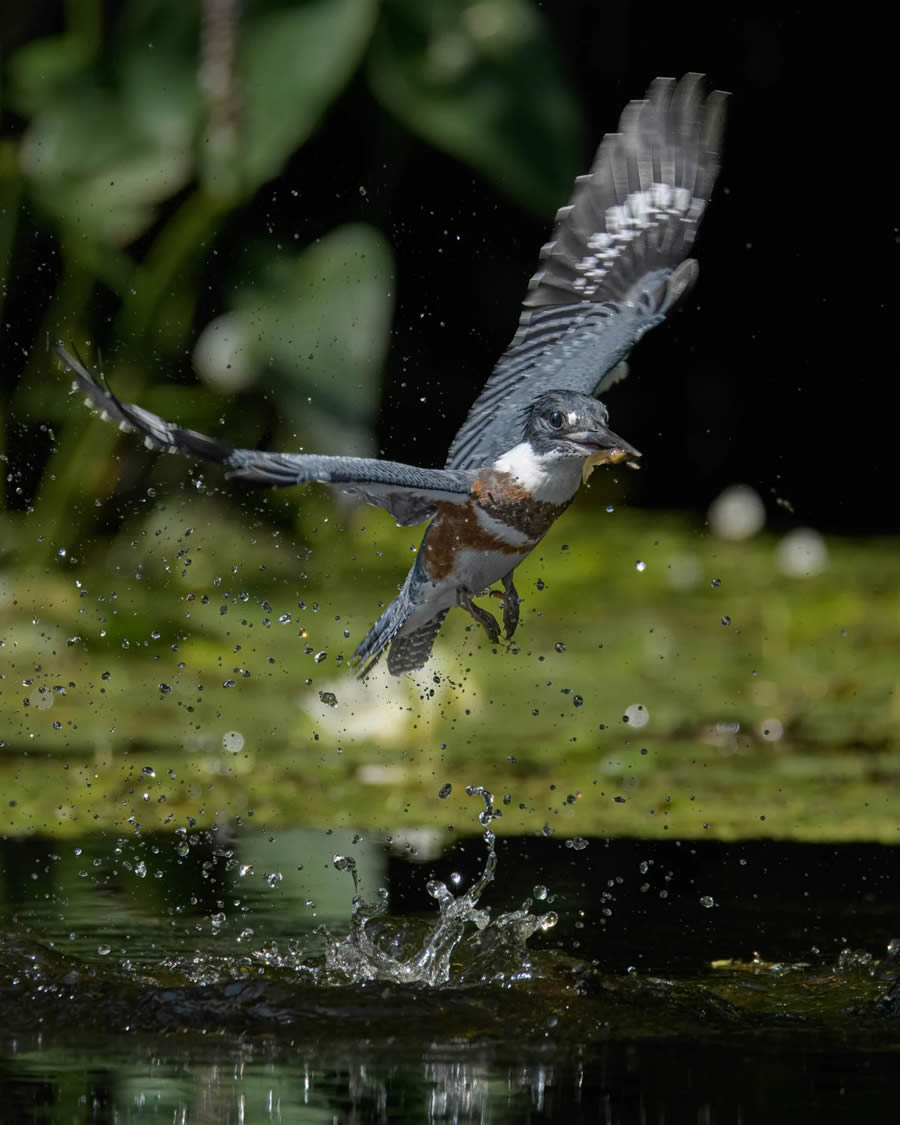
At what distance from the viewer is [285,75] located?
6.32m

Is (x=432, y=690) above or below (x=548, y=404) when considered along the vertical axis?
below

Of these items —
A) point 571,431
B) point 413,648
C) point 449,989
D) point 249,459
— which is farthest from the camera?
point 413,648

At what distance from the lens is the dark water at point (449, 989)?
8.01 ft

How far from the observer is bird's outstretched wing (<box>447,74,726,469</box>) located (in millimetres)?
3588

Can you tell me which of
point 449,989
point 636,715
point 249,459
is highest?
point 249,459

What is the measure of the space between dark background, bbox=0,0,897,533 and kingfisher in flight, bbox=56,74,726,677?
3.66m

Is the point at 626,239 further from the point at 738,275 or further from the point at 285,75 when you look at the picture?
the point at 738,275

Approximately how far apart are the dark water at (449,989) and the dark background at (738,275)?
3.68m

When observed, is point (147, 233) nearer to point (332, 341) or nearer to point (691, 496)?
point (332, 341)

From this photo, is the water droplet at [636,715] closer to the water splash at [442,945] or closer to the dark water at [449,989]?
the dark water at [449,989]

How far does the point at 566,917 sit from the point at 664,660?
2.01 meters

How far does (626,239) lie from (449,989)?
141 cm

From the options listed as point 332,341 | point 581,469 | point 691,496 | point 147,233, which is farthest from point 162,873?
point 691,496

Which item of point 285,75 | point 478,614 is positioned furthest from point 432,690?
point 285,75
